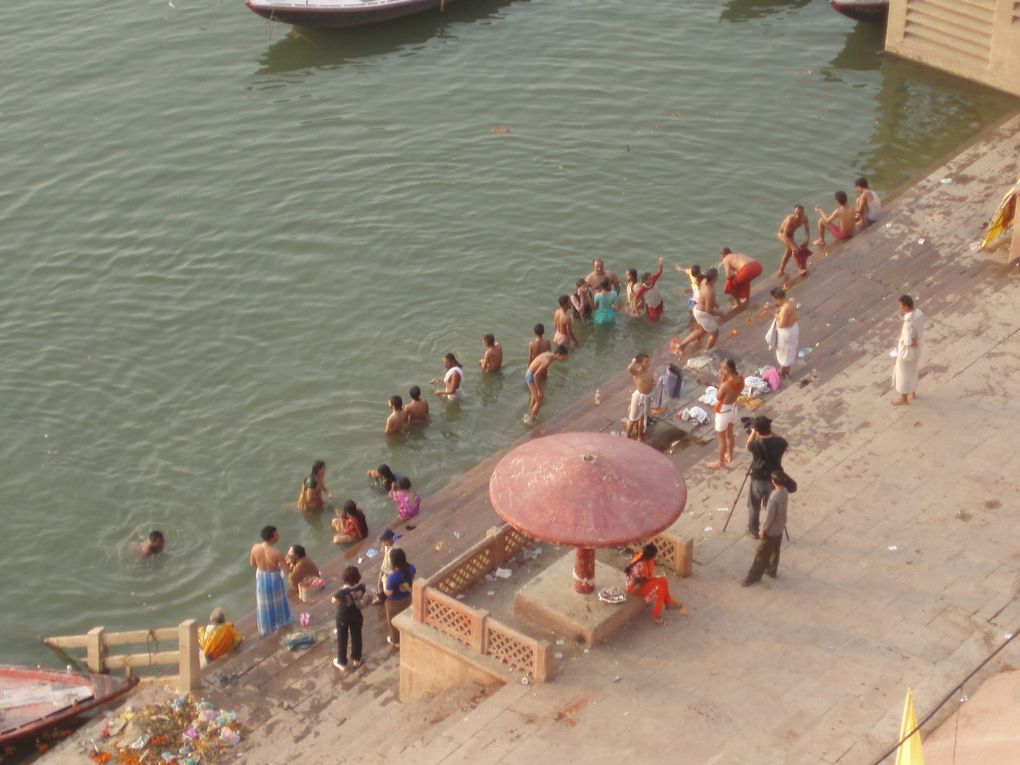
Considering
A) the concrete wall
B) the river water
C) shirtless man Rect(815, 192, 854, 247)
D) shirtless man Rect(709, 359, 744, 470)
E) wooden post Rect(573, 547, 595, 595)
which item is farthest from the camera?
the concrete wall

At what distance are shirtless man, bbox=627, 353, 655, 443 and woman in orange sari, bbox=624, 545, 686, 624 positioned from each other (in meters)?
4.00

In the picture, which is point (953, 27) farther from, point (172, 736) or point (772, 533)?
point (172, 736)

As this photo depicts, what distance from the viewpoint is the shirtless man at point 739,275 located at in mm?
22828

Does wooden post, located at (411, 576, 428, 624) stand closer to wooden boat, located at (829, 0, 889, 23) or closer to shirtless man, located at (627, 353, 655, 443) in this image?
shirtless man, located at (627, 353, 655, 443)

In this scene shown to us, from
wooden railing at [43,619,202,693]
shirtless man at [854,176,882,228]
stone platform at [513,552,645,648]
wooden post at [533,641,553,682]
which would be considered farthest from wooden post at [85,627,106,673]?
shirtless man at [854,176,882,228]

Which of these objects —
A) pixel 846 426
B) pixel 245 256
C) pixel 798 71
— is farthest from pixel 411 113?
pixel 846 426

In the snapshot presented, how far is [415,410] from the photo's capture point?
868 inches

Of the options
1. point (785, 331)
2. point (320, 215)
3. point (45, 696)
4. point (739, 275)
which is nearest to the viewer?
point (45, 696)

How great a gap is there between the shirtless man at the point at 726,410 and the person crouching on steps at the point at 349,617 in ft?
16.1

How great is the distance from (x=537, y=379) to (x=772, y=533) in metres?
6.68

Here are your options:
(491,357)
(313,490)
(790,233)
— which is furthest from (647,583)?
(790,233)

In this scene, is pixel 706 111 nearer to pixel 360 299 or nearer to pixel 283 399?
pixel 360 299

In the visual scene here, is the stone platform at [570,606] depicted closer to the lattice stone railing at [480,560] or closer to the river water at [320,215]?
the lattice stone railing at [480,560]

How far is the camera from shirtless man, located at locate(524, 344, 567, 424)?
72.3 feet
